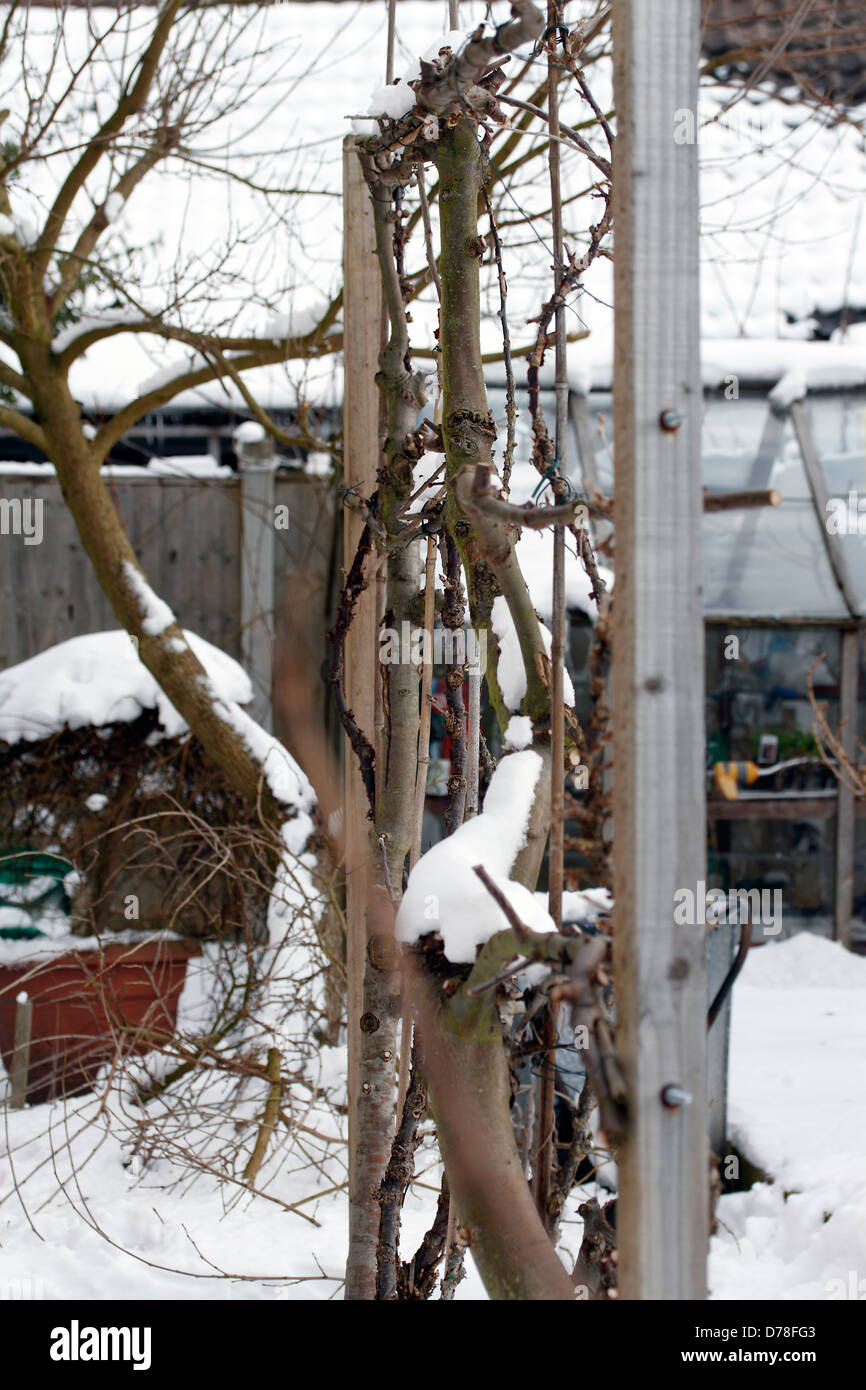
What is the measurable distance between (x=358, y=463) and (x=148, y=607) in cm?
210

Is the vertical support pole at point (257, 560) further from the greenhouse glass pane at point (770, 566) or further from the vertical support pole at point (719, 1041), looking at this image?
the vertical support pole at point (719, 1041)

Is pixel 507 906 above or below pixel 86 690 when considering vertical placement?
below

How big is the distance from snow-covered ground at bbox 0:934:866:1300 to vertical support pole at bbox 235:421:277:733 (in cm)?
232

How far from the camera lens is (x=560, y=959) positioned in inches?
43.1

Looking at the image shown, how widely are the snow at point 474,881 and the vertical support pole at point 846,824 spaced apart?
189 inches

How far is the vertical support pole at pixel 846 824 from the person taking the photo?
18.8 feet

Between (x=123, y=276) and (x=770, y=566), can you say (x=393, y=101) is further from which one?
(x=770, y=566)

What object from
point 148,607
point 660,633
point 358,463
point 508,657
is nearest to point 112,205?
point 148,607

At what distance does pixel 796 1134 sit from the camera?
3418 mm

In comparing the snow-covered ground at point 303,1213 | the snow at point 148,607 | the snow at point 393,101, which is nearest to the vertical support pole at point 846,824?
the snow-covered ground at point 303,1213

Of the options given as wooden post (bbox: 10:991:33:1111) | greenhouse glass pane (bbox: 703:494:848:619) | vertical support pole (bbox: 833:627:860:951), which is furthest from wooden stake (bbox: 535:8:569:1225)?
vertical support pole (bbox: 833:627:860:951)

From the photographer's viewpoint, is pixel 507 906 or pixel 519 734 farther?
pixel 519 734
